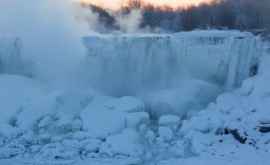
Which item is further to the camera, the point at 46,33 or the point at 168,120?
the point at 46,33

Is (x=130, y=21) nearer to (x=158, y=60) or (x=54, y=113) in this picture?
(x=158, y=60)

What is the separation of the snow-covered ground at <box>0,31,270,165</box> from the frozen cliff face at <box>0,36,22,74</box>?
27 mm

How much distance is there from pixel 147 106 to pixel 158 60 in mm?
1873

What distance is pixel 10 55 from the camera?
1400cm

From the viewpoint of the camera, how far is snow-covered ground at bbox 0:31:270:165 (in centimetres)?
1014

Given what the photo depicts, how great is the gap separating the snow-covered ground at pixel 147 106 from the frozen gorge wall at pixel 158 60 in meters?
0.03

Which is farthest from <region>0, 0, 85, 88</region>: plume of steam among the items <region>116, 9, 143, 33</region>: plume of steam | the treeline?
the treeline

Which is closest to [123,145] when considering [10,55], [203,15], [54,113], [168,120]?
[168,120]

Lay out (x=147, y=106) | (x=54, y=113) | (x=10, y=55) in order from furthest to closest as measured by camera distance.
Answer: (x=10, y=55) → (x=147, y=106) → (x=54, y=113)

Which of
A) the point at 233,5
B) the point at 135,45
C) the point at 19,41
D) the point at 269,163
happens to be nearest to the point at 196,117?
the point at 269,163

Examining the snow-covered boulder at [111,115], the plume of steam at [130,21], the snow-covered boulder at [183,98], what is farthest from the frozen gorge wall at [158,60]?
the plume of steam at [130,21]

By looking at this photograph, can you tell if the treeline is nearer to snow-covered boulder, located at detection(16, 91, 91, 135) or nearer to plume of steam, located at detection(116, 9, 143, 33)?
plume of steam, located at detection(116, 9, 143, 33)

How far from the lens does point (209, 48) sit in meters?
14.2

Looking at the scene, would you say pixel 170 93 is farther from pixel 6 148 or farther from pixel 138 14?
pixel 138 14
